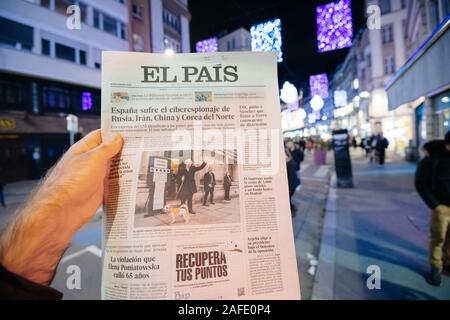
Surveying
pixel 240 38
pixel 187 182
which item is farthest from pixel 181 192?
pixel 240 38

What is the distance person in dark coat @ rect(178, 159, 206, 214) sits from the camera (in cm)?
118

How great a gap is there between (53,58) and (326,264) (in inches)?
645

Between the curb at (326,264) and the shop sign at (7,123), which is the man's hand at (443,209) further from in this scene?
the shop sign at (7,123)

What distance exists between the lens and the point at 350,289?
127 inches

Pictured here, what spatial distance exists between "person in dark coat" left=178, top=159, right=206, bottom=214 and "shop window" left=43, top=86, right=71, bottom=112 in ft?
60.8

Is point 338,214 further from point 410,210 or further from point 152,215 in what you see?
point 152,215

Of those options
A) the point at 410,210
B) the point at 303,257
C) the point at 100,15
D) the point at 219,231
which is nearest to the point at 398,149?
the point at 410,210

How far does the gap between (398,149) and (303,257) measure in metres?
20.5

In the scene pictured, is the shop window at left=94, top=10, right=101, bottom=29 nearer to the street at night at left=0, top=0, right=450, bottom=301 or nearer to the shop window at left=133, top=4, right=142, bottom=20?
the shop window at left=133, top=4, right=142, bottom=20

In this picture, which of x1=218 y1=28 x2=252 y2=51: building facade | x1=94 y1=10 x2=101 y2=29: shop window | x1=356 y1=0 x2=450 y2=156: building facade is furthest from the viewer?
x1=356 y1=0 x2=450 y2=156: building facade

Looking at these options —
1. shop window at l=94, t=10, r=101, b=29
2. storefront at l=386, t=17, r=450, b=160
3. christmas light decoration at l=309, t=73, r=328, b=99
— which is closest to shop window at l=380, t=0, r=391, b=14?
christmas light decoration at l=309, t=73, r=328, b=99

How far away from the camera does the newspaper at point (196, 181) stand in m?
1.15

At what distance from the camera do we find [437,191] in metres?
3.14

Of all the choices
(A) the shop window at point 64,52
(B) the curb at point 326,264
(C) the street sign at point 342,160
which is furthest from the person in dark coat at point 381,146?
(A) the shop window at point 64,52
